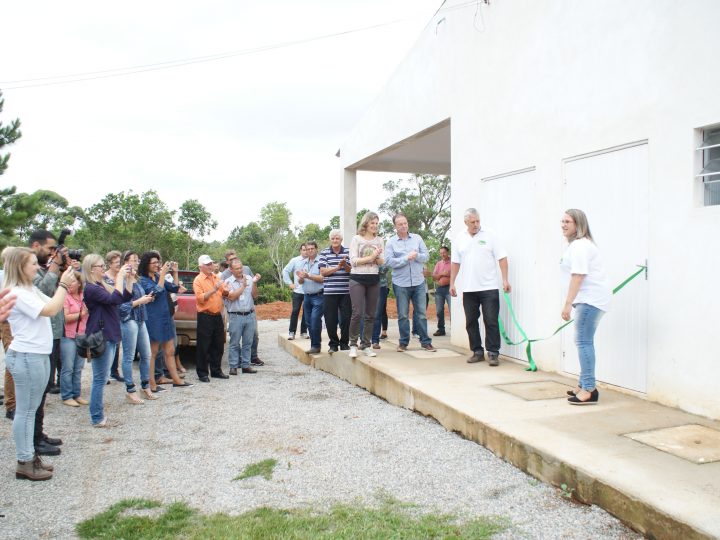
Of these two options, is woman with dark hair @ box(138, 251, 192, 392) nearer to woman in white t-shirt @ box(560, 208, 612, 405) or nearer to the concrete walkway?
the concrete walkway

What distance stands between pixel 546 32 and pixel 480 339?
11.7 ft

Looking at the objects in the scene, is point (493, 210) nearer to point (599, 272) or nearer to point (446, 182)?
point (599, 272)

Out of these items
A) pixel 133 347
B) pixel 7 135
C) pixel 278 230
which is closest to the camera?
pixel 133 347

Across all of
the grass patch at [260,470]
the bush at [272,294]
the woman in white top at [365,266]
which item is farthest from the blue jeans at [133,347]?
the bush at [272,294]

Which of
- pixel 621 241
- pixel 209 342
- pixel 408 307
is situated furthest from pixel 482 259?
pixel 209 342

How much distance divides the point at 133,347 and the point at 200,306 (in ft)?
4.07

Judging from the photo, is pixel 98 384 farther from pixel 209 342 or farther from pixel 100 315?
pixel 209 342

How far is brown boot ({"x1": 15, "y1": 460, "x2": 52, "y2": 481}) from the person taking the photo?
14.0 ft

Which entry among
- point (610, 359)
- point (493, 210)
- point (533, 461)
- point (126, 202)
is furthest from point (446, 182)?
point (533, 461)

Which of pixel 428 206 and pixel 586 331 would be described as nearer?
pixel 586 331

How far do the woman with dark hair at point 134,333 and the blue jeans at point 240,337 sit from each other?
1.50m

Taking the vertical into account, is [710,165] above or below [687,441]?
above

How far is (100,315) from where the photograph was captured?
19.0 ft

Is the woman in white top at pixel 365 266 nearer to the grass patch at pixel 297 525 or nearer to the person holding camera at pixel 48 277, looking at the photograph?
the person holding camera at pixel 48 277
